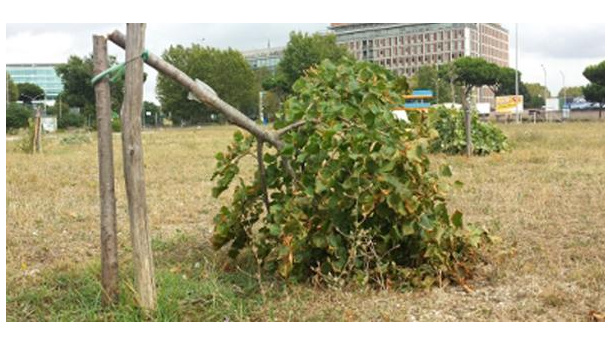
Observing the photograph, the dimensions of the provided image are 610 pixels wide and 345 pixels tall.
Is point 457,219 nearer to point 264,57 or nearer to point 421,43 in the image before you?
point 421,43

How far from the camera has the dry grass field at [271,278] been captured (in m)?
3.85

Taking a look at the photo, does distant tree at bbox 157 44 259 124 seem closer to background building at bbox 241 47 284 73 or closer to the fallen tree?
background building at bbox 241 47 284 73

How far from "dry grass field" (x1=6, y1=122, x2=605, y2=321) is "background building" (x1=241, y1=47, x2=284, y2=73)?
61494mm

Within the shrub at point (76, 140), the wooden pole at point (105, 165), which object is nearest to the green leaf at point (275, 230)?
the wooden pole at point (105, 165)

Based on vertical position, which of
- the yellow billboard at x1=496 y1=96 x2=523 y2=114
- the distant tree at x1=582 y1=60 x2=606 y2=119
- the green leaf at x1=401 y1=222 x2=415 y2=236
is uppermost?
the distant tree at x1=582 y1=60 x2=606 y2=119

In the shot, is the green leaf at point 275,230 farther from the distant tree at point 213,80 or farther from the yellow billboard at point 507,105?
the yellow billboard at point 507,105

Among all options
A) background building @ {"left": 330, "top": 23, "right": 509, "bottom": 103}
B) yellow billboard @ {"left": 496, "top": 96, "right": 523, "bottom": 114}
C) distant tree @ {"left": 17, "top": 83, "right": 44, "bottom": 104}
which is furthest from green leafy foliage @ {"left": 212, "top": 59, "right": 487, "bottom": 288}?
yellow billboard @ {"left": 496, "top": 96, "right": 523, "bottom": 114}

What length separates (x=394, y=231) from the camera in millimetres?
4461

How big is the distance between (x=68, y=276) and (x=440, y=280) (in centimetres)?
217

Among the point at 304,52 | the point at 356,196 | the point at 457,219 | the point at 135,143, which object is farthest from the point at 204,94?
the point at 304,52

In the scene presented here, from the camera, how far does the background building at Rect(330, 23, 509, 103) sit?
164ft

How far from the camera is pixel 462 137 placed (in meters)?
14.6

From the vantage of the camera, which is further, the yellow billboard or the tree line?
the yellow billboard

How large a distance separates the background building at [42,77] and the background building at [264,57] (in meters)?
19.1
